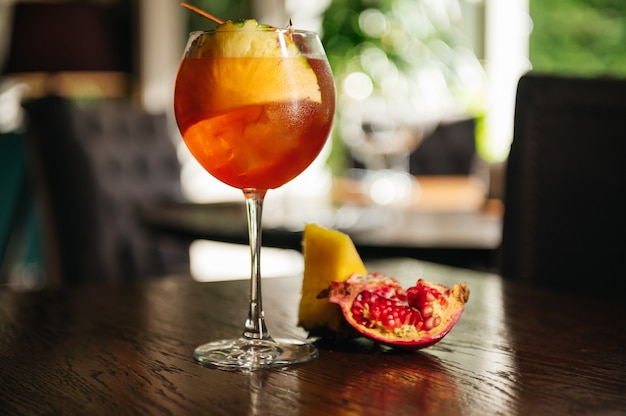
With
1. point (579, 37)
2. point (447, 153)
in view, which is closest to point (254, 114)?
point (447, 153)

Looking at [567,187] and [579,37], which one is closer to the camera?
[567,187]

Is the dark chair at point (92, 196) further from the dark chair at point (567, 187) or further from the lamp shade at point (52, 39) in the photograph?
the dark chair at point (567, 187)

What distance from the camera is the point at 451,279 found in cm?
117

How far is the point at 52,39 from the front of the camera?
158 inches

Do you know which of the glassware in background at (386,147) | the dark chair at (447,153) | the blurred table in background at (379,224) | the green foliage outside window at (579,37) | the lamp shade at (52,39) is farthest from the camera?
the green foliage outside window at (579,37)

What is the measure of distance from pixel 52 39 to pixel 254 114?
138 inches

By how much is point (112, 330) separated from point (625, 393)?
0.46m

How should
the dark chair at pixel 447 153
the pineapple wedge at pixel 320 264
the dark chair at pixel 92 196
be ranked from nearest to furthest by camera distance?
the pineapple wedge at pixel 320 264, the dark chair at pixel 92 196, the dark chair at pixel 447 153

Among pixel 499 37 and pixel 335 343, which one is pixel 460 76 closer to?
pixel 499 37

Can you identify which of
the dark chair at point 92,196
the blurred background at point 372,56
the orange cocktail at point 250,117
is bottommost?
the dark chair at point 92,196

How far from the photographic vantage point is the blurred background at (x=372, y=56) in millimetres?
3979

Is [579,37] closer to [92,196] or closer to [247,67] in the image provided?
[92,196]

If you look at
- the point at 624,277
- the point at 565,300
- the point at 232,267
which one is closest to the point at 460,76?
the point at 232,267

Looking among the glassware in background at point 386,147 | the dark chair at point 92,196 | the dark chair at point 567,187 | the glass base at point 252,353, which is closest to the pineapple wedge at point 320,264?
the glass base at point 252,353
